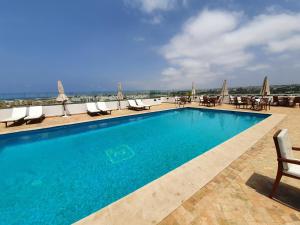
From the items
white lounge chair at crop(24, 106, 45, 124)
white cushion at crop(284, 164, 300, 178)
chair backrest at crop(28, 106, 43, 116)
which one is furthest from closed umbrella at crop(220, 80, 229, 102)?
chair backrest at crop(28, 106, 43, 116)

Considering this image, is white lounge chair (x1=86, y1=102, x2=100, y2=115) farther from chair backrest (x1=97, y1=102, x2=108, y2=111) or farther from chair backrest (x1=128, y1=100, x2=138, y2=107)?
chair backrest (x1=128, y1=100, x2=138, y2=107)

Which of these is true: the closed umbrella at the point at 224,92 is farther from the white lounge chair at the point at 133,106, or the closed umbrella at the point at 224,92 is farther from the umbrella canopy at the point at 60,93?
the umbrella canopy at the point at 60,93

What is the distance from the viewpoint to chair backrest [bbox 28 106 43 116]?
27.1 feet

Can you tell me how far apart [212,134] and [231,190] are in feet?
15.4

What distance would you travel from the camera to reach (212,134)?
6.57m

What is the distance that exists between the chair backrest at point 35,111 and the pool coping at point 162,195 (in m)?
9.05

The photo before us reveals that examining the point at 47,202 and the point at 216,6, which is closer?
the point at 47,202

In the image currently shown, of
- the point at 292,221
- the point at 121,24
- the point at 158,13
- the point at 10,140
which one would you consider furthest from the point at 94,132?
the point at 121,24

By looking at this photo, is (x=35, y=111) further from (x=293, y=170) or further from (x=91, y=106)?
(x=293, y=170)

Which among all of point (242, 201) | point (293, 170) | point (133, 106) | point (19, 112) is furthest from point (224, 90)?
point (19, 112)

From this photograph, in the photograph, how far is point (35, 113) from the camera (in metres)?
8.34

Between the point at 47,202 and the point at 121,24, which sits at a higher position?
the point at 121,24

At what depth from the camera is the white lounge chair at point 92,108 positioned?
378 inches

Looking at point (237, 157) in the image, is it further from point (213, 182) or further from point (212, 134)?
point (212, 134)
